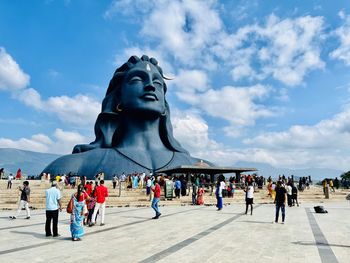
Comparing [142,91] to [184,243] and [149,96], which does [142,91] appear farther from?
[184,243]

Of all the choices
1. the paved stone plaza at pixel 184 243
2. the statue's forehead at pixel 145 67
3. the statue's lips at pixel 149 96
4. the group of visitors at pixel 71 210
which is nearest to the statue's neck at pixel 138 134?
the statue's lips at pixel 149 96

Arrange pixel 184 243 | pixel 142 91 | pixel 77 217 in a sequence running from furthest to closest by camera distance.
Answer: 1. pixel 142 91
2. pixel 77 217
3. pixel 184 243

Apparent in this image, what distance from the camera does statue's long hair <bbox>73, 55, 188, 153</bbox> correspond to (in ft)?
146

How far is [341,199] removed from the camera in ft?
84.5

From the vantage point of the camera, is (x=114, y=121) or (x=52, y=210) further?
(x=114, y=121)

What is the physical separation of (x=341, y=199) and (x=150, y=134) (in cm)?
2599

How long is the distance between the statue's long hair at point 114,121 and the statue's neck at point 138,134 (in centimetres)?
140

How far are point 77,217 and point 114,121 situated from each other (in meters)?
37.4

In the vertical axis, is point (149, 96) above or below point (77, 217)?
above

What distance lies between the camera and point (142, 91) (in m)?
42.9

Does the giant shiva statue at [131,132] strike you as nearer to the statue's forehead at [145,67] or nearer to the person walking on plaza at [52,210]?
the statue's forehead at [145,67]

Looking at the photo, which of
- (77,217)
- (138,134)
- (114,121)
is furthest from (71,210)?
(114,121)

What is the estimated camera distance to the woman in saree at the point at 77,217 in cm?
805

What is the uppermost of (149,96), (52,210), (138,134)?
(149,96)
